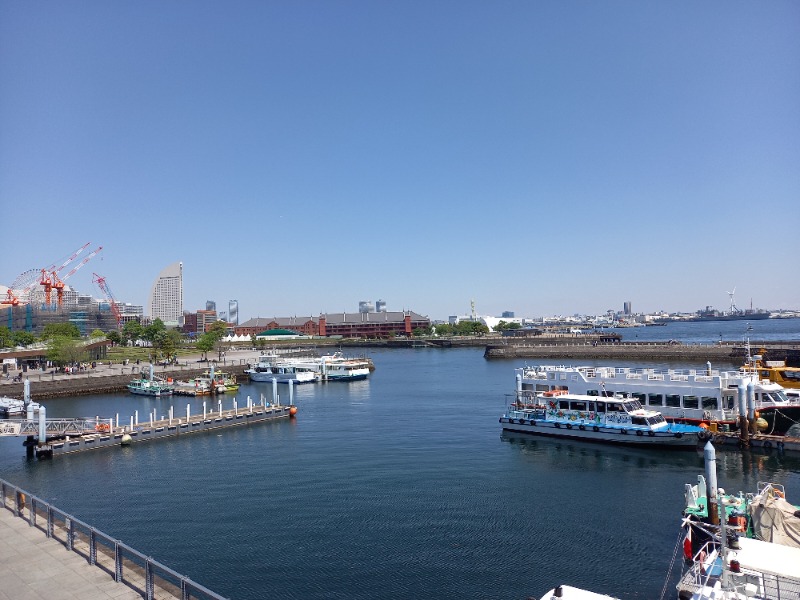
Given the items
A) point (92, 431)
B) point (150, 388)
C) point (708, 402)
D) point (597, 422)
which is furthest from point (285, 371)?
point (708, 402)

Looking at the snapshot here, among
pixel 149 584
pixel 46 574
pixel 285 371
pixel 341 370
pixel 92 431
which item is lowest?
pixel 341 370

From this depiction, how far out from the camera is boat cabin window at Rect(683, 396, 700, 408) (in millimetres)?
41166

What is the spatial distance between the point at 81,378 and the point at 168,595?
76.2 metres

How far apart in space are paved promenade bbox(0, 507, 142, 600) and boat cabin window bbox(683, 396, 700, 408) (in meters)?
39.6

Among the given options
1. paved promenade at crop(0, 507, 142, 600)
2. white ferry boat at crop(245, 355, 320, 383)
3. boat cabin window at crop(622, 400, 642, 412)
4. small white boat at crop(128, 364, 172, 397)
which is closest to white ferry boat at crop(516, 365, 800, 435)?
boat cabin window at crop(622, 400, 642, 412)

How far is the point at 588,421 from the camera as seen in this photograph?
41.4m

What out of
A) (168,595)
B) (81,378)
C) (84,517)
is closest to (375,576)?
(168,595)

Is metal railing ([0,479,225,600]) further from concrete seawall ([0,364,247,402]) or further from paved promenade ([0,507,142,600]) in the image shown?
concrete seawall ([0,364,247,402])

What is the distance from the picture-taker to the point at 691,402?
4144 cm

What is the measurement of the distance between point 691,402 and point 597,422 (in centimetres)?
730

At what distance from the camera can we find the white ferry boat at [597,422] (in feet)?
124

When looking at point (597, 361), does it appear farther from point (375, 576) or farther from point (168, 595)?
point (168, 595)

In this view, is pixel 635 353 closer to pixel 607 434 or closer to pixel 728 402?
pixel 728 402

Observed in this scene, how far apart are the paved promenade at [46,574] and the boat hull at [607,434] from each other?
34.1 m
